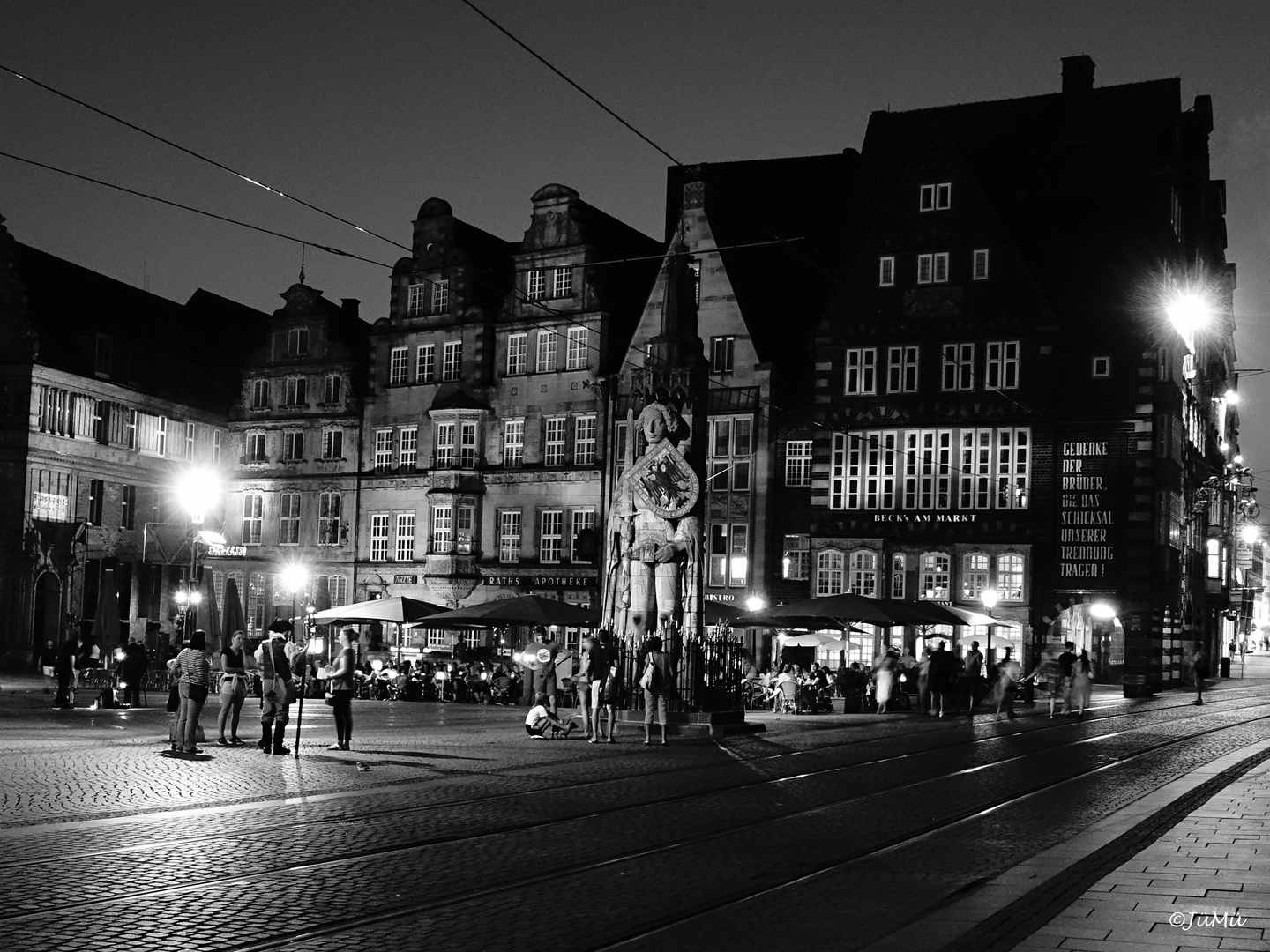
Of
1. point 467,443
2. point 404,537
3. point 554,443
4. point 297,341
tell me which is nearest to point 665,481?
point 554,443

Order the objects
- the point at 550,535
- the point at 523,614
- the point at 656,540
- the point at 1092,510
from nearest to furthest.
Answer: the point at 656,540 < the point at 523,614 < the point at 1092,510 < the point at 550,535

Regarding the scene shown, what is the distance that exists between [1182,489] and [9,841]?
5001cm

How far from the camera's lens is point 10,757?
19.6 metres

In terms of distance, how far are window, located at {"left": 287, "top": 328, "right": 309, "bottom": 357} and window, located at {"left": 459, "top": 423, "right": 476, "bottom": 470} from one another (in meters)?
7.66

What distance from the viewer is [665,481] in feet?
90.9

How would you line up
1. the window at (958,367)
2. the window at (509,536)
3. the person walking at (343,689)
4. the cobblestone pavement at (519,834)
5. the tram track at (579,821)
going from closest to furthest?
the cobblestone pavement at (519,834)
the tram track at (579,821)
the person walking at (343,689)
the window at (958,367)
the window at (509,536)

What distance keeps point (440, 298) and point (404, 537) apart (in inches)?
340

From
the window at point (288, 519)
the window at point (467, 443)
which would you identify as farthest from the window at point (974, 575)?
the window at point (288, 519)

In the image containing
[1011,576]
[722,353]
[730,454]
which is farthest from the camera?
[722,353]

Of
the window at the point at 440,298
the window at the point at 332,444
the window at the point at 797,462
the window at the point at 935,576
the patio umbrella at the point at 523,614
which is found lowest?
the patio umbrella at the point at 523,614

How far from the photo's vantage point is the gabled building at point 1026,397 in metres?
50.3

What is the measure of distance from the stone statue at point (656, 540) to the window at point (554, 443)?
2848 cm

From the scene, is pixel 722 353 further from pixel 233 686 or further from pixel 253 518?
pixel 233 686

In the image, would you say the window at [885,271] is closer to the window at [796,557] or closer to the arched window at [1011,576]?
the window at [796,557]
